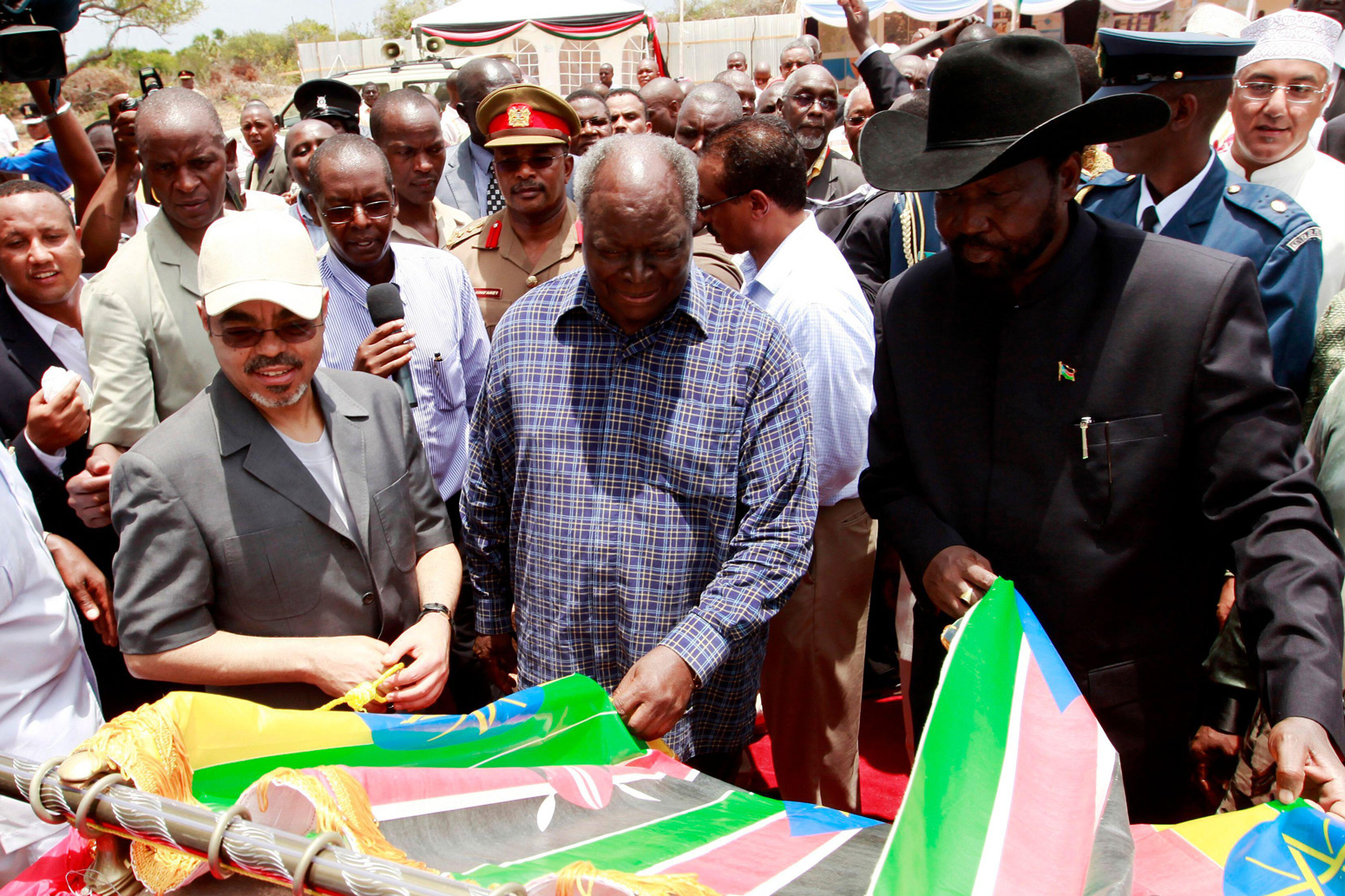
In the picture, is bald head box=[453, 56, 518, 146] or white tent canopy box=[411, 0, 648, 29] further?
white tent canopy box=[411, 0, 648, 29]

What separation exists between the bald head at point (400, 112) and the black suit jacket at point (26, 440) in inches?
82.0

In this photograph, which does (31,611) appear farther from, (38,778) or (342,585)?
(38,778)

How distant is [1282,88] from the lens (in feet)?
11.1

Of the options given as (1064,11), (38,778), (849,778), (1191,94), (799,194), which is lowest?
(849,778)

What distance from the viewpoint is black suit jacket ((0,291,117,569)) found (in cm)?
306

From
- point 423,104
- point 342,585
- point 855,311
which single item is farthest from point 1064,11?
point 342,585

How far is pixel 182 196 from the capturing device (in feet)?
11.4

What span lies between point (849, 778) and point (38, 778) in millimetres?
2761

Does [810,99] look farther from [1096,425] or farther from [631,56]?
[631,56]

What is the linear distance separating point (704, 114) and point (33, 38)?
3670 millimetres

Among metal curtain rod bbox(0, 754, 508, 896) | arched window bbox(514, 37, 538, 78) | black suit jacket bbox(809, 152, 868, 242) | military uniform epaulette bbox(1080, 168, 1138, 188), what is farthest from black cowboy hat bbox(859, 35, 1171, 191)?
arched window bbox(514, 37, 538, 78)

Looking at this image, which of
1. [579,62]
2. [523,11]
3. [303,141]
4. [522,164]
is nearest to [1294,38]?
[522,164]

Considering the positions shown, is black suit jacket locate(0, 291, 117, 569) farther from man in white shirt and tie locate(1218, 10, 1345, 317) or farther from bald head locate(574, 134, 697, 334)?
man in white shirt and tie locate(1218, 10, 1345, 317)

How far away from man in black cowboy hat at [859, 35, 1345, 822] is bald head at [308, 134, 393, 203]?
1943 millimetres
